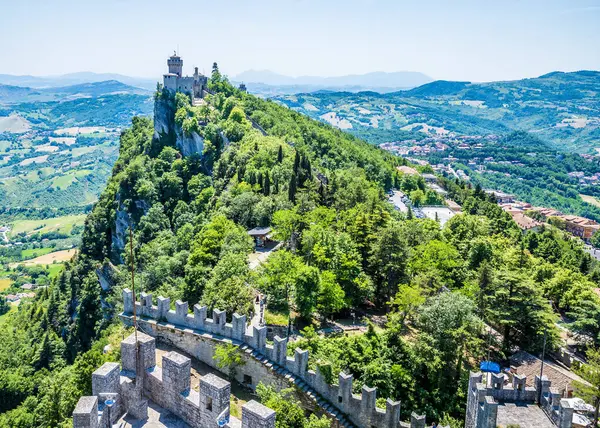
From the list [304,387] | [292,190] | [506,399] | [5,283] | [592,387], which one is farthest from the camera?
[5,283]

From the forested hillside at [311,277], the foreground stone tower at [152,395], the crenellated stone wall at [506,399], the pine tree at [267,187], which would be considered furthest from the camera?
the pine tree at [267,187]

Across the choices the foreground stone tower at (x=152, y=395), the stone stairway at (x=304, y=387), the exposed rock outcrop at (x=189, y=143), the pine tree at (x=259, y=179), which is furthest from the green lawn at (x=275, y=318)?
the exposed rock outcrop at (x=189, y=143)

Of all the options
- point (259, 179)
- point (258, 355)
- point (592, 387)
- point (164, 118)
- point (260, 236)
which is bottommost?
point (258, 355)

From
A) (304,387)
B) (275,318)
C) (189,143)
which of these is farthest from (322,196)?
(189,143)

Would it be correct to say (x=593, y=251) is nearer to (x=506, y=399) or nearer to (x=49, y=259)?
(x=506, y=399)

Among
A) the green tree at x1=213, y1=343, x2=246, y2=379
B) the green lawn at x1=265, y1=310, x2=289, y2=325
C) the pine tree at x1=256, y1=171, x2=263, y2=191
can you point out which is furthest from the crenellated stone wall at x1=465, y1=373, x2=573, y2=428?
the pine tree at x1=256, y1=171, x2=263, y2=191

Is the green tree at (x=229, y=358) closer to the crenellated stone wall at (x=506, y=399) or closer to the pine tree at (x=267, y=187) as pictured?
the crenellated stone wall at (x=506, y=399)

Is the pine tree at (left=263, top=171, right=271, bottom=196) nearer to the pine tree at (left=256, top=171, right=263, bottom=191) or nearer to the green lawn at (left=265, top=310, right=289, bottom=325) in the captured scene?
the pine tree at (left=256, top=171, right=263, bottom=191)
